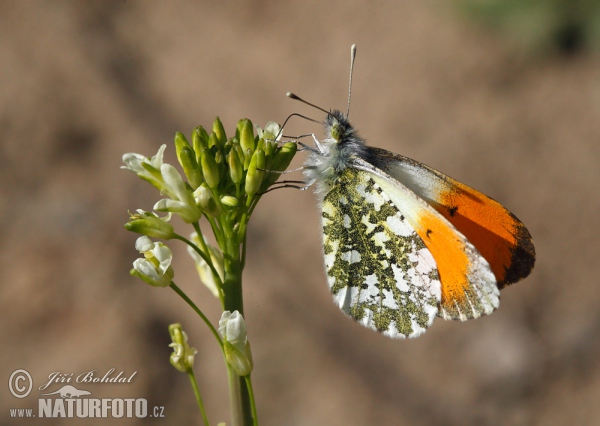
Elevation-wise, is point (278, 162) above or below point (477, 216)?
above

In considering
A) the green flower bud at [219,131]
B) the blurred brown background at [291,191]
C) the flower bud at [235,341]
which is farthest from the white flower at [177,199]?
the blurred brown background at [291,191]

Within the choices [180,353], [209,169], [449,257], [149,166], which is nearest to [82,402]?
[180,353]

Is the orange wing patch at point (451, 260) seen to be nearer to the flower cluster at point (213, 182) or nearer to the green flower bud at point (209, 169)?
the flower cluster at point (213, 182)

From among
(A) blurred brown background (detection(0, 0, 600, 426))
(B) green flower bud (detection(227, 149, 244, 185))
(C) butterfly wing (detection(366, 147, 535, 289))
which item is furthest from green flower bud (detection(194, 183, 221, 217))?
(A) blurred brown background (detection(0, 0, 600, 426))

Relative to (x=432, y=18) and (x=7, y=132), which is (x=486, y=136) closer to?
(x=432, y=18)

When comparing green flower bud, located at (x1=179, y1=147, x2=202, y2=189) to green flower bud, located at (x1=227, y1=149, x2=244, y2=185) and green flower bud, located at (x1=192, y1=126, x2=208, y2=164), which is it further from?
green flower bud, located at (x1=227, y1=149, x2=244, y2=185)

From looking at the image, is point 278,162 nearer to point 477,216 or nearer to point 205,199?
point 205,199
